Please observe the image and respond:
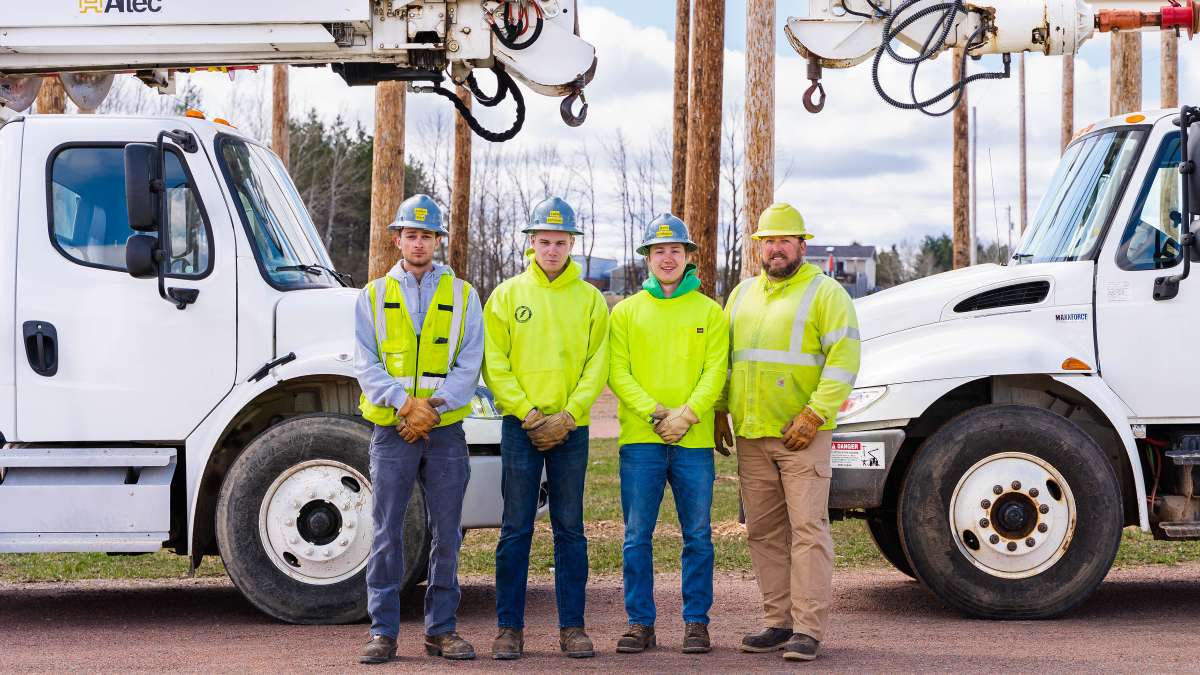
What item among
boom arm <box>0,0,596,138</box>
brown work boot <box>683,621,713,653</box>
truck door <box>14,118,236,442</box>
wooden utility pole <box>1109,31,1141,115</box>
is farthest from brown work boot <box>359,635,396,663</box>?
wooden utility pole <box>1109,31,1141,115</box>

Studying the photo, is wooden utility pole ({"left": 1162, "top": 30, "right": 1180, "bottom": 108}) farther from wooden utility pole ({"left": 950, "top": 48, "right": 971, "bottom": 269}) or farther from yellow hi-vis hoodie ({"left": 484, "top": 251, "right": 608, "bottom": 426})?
yellow hi-vis hoodie ({"left": 484, "top": 251, "right": 608, "bottom": 426})

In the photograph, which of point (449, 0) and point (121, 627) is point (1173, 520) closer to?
point (449, 0)

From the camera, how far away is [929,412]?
28.8 feet

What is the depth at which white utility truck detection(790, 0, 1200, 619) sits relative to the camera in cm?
816

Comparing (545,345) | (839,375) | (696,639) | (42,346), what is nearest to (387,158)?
(42,346)

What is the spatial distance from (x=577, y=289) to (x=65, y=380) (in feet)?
9.71

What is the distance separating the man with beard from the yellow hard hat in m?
1.56

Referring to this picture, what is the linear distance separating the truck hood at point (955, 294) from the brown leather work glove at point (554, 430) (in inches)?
92.6

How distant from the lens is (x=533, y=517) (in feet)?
24.6

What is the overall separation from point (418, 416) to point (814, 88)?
3.37m

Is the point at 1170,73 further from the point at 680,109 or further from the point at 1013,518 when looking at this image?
the point at 1013,518

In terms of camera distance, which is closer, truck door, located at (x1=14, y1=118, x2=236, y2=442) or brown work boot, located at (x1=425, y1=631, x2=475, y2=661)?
brown work boot, located at (x1=425, y1=631, x2=475, y2=661)

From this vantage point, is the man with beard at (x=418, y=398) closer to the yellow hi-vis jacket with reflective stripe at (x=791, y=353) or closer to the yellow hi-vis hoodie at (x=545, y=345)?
the yellow hi-vis hoodie at (x=545, y=345)

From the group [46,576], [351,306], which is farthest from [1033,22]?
[46,576]
